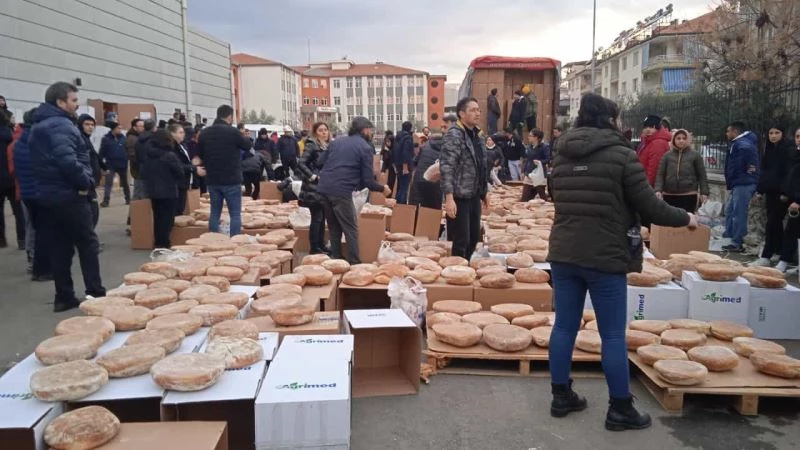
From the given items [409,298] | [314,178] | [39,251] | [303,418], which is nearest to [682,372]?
[409,298]

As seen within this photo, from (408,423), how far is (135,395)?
4.92 feet

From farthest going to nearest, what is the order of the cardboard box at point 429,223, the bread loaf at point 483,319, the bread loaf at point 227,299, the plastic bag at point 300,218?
the plastic bag at point 300,218 → the cardboard box at point 429,223 → the bread loaf at point 483,319 → the bread loaf at point 227,299

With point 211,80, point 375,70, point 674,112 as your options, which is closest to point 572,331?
point 674,112

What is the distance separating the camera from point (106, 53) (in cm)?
2034

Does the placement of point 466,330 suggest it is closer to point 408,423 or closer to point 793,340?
point 408,423

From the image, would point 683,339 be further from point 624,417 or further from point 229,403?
point 229,403

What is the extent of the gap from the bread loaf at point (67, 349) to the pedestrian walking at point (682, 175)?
256 inches

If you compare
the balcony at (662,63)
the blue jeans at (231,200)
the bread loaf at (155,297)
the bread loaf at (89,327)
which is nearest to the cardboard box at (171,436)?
the bread loaf at (89,327)

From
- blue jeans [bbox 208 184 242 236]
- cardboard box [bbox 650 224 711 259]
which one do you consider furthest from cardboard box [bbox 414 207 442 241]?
cardboard box [bbox 650 224 711 259]

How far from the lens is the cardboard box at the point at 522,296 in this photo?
4953 millimetres

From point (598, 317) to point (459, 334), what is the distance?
116cm

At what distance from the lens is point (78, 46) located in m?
18.5

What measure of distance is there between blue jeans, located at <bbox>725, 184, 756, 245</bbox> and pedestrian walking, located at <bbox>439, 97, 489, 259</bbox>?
15.2ft

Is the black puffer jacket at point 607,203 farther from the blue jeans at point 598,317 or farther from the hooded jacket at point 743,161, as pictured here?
the hooded jacket at point 743,161
